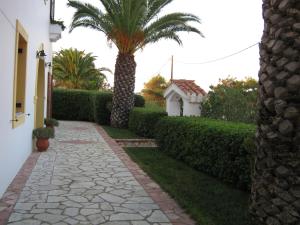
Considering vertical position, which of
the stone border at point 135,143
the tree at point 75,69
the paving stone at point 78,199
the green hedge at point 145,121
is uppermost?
the tree at point 75,69

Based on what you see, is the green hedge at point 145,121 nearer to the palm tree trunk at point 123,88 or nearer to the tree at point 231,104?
the palm tree trunk at point 123,88

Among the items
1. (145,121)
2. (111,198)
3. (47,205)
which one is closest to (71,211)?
(47,205)

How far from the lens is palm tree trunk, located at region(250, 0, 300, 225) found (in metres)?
3.95

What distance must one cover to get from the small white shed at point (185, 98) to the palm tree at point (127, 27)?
9.38 feet

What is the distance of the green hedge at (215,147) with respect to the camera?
682cm

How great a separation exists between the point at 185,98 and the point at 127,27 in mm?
4874

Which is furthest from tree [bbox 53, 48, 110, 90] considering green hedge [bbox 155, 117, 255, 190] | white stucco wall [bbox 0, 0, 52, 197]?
white stucco wall [bbox 0, 0, 52, 197]

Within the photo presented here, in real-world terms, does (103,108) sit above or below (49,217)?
above

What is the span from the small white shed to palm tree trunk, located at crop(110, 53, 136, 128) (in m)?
2.66

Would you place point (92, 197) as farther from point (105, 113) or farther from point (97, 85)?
point (97, 85)

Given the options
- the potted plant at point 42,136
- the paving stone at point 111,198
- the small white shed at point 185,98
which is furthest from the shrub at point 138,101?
the paving stone at point 111,198

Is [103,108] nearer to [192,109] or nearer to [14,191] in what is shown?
[192,109]

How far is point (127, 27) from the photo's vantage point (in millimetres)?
16844

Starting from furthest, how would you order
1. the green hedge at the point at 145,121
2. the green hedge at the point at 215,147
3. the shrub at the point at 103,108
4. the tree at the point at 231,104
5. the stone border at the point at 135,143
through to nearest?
the shrub at the point at 103,108 → the green hedge at the point at 145,121 → the stone border at the point at 135,143 → the tree at the point at 231,104 → the green hedge at the point at 215,147
